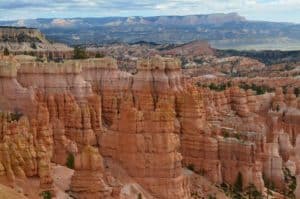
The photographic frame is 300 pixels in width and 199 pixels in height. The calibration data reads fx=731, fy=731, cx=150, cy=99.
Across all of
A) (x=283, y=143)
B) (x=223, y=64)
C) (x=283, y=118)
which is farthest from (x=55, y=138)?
(x=223, y=64)

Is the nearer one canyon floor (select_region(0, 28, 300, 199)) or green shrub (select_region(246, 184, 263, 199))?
canyon floor (select_region(0, 28, 300, 199))

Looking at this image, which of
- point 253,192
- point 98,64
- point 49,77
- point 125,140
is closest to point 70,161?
point 125,140

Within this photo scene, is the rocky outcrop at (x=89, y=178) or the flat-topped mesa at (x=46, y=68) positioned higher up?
the flat-topped mesa at (x=46, y=68)

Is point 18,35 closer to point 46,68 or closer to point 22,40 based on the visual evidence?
point 22,40

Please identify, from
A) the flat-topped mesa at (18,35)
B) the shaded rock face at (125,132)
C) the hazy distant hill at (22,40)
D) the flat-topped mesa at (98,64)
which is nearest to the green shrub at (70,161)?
the shaded rock face at (125,132)

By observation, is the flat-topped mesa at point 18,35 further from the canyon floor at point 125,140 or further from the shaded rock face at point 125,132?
the shaded rock face at point 125,132

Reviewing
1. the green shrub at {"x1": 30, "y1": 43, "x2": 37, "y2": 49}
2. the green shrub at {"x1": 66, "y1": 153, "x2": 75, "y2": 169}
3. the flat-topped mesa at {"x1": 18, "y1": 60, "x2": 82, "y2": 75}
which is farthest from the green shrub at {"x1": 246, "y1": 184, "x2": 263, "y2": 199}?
the green shrub at {"x1": 30, "y1": 43, "x2": 37, "y2": 49}

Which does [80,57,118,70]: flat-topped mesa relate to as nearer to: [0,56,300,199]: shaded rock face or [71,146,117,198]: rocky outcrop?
[0,56,300,199]: shaded rock face
